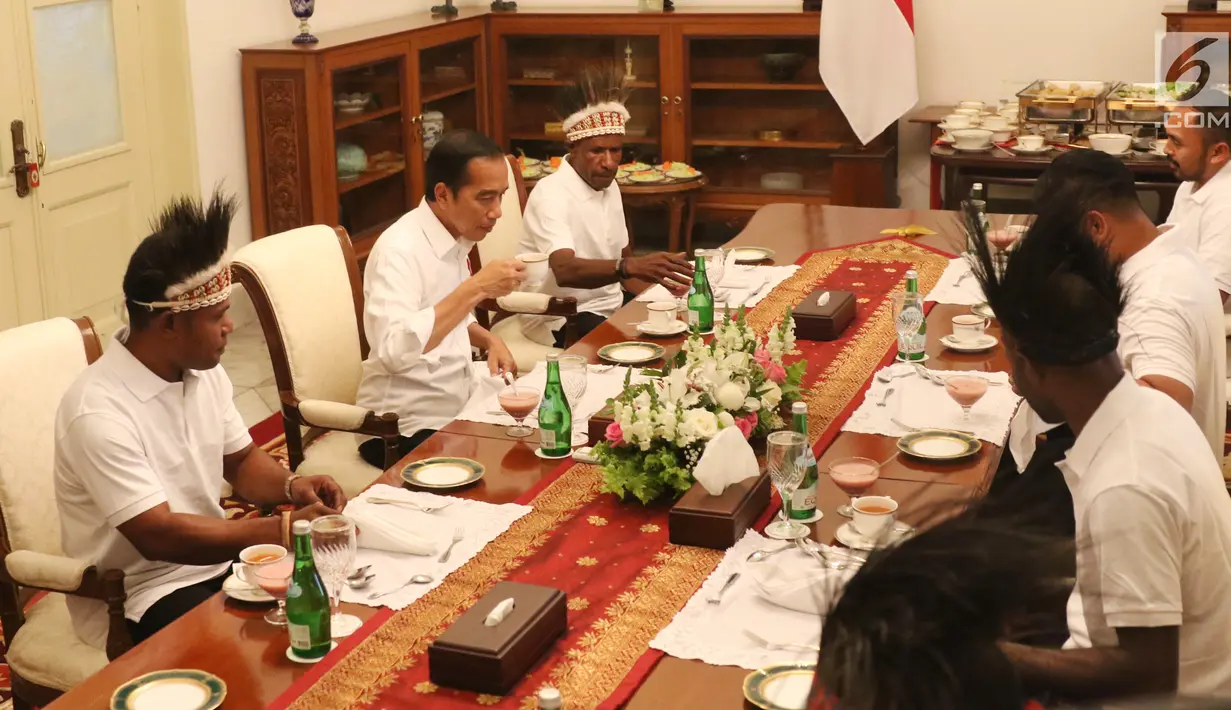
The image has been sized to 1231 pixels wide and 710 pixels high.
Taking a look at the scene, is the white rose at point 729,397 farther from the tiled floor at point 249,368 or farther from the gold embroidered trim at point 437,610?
the tiled floor at point 249,368

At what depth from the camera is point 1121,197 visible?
3066 millimetres

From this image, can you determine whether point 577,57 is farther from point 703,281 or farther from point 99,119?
point 703,281

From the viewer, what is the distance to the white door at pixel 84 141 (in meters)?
5.32

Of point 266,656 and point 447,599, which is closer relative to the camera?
point 266,656

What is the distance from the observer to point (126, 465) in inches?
99.0

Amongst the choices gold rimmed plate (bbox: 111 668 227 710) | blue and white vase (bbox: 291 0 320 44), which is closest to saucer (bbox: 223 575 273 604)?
gold rimmed plate (bbox: 111 668 227 710)

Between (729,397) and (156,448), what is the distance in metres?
1.10

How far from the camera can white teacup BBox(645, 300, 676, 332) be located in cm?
379

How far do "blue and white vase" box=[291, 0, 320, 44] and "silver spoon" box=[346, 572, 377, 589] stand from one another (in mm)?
4372

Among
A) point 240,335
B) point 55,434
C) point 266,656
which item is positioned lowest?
point 240,335

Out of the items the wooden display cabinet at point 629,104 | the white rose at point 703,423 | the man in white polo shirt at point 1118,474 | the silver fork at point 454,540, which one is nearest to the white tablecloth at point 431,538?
the silver fork at point 454,540

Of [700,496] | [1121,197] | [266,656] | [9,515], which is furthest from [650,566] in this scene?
[1121,197]

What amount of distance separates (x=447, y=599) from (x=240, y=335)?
4449 mm

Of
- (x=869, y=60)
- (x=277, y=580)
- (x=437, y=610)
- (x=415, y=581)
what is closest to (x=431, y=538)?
(x=415, y=581)
